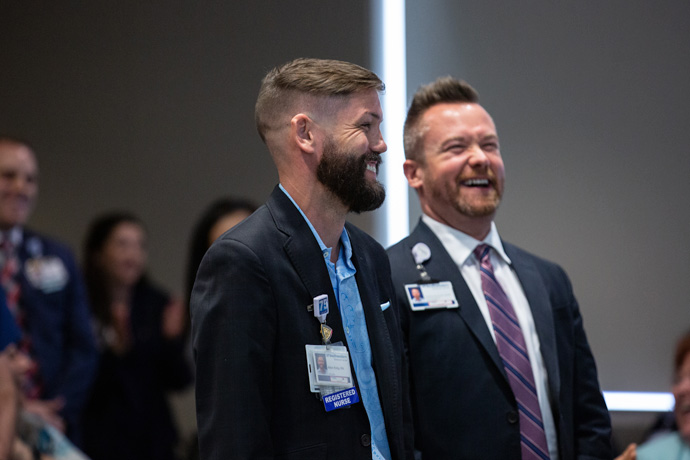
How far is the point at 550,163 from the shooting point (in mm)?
3961

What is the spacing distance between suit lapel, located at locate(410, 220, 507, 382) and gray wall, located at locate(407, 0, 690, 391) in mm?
1398

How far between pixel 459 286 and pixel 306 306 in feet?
2.83

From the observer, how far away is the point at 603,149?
3.91 meters

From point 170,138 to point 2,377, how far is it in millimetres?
2400

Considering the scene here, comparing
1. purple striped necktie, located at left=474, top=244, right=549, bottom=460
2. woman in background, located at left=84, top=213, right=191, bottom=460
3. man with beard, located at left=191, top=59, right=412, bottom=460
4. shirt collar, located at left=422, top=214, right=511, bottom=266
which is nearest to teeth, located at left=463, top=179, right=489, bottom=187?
shirt collar, located at left=422, top=214, right=511, bottom=266

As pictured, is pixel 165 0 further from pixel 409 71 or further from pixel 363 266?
pixel 363 266

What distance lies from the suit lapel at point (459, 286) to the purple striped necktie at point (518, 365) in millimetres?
53

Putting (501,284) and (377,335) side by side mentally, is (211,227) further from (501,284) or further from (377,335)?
(377,335)

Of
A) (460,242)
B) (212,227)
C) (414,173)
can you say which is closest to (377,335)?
(460,242)

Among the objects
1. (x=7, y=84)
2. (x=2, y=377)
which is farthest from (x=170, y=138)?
(x=2, y=377)

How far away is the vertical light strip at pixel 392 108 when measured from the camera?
4.01 m

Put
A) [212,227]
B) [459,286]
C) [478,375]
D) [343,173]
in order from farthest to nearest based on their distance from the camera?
1. [212,227]
2. [459,286]
3. [478,375]
4. [343,173]

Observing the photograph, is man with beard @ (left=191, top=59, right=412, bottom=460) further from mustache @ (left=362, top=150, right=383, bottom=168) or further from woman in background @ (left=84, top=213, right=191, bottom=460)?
woman in background @ (left=84, top=213, right=191, bottom=460)

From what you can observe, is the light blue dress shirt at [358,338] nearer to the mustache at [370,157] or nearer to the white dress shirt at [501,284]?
the mustache at [370,157]
